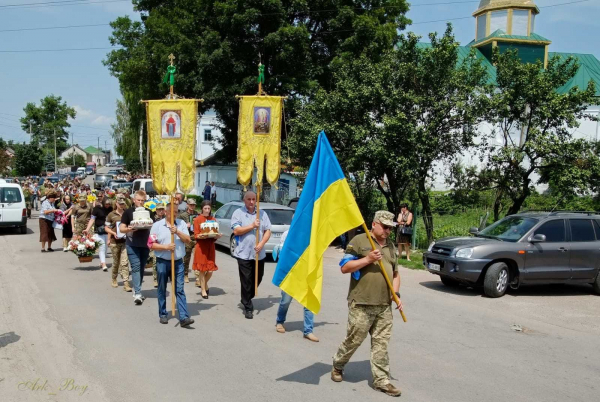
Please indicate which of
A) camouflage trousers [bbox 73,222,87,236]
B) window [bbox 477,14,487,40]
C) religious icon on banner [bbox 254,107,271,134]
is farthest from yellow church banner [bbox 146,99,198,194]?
window [bbox 477,14,487,40]

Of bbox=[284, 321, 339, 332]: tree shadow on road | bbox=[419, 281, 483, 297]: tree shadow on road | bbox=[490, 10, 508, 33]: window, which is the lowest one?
bbox=[419, 281, 483, 297]: tree shadow on road

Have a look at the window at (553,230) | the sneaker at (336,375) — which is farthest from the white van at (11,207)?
the sneaker at (336,375)

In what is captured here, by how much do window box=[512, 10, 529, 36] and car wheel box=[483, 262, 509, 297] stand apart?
3625 cm

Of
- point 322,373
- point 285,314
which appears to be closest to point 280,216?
point 285,314

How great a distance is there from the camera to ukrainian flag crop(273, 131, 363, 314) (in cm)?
572

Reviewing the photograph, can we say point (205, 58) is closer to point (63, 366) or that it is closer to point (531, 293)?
point (531, 293)

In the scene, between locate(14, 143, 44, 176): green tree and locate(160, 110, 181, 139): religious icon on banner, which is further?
locate(14, 143, 44, 176): green tree

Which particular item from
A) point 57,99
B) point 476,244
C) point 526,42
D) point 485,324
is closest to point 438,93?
point 476,244

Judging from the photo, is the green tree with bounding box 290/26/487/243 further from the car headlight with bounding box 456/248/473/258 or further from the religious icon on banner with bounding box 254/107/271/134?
the religious icon on banner with bounding box 254/107/271/134

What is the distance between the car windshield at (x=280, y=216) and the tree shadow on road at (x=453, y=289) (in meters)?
4.38

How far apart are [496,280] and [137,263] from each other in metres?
6.95

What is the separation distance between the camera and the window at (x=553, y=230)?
1164 cm

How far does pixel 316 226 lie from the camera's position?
5.78 meters

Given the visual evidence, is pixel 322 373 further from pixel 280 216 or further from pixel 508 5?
pixel 508 5
